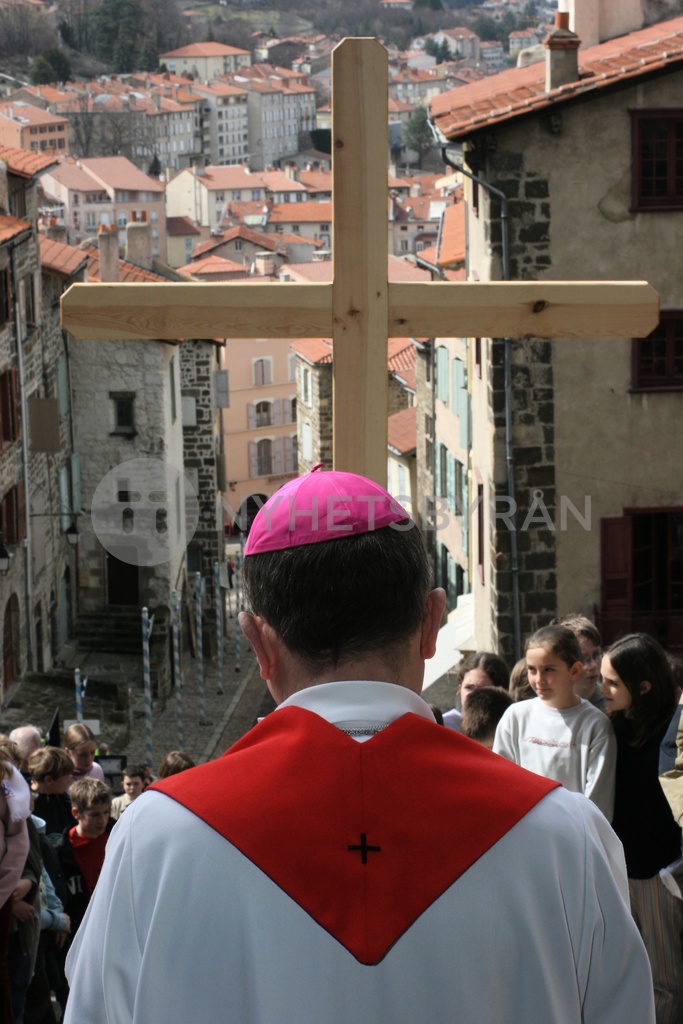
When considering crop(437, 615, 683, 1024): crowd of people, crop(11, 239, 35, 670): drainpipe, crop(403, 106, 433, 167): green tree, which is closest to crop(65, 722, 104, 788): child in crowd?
crop(437, 615, 683, 1024): crowd of people

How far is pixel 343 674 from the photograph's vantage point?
196 centimetres

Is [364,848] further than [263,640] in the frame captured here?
No

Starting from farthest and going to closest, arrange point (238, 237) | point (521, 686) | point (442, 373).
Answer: point (238, 237) < point (442, 373) < point (521, 686)

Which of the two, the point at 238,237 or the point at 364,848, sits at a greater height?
the point at 238,237

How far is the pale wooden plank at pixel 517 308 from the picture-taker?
432 cm

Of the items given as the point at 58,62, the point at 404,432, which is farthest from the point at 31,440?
the point at 58,62

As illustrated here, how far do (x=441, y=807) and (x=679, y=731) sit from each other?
244 centimetres

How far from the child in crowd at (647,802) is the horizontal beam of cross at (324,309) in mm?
1113

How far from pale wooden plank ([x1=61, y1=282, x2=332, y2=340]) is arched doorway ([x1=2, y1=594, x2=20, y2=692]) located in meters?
21.8

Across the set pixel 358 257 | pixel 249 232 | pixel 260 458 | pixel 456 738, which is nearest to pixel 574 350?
pixel 358 257

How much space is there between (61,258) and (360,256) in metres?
29.4

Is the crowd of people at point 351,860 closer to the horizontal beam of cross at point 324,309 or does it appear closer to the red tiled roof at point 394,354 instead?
the horizontal beam of cross at point 324,309

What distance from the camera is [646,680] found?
16.0ft

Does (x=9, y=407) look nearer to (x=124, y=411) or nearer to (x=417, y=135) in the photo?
(x=124, y=411)
